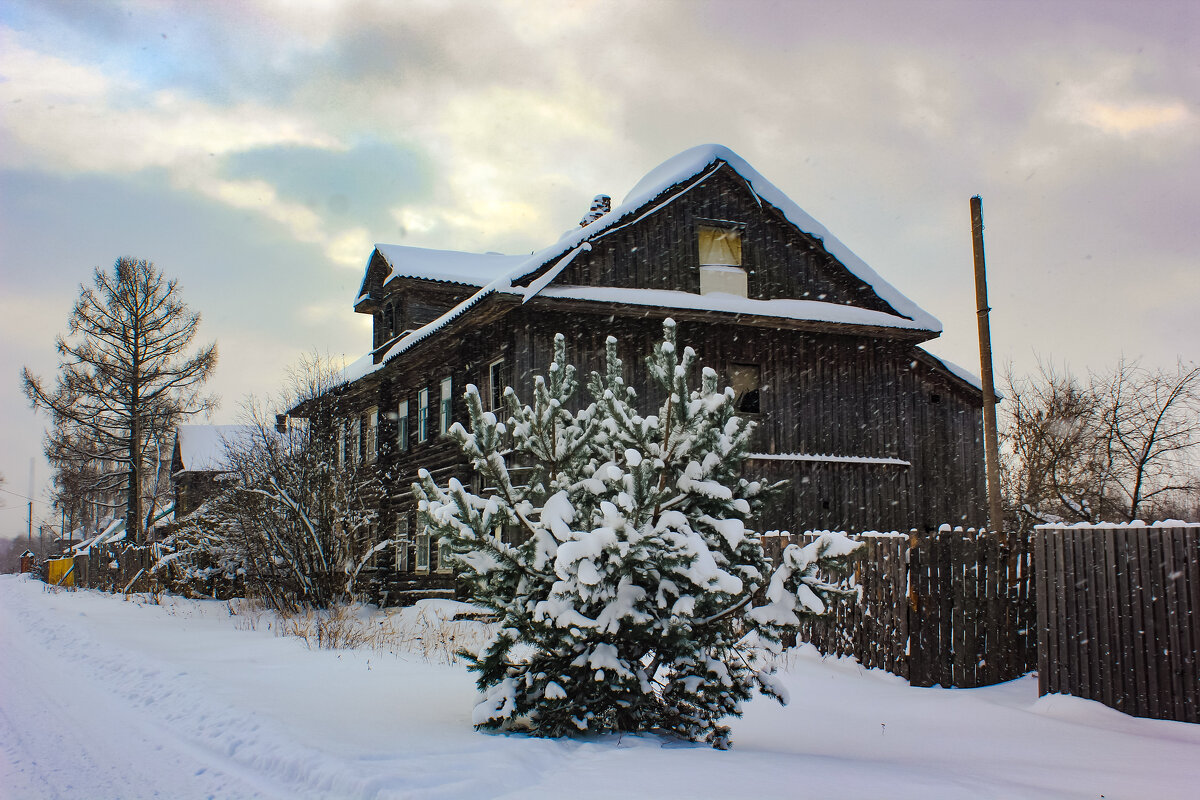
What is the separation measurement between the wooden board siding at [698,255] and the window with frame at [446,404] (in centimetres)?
524

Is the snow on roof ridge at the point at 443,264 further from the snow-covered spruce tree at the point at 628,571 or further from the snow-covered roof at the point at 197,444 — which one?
the snow-covered roof at the point at 197,444

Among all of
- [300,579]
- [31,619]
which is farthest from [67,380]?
[300,579]

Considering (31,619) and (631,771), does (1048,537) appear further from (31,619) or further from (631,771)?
(31,619)

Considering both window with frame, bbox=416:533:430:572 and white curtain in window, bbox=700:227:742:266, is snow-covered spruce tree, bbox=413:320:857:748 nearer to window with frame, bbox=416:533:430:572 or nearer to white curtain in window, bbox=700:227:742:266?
white curtain in window, bbox=700:227:742:266

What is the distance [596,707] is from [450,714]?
159 centimetres

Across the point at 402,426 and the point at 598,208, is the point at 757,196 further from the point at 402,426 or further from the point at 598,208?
the point at 402,426

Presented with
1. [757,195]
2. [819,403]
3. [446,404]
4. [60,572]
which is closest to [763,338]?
[819,403]

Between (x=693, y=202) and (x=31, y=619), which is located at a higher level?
(x=693, y=202)

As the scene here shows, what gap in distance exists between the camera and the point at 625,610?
5805 mm

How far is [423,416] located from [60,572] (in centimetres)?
2574

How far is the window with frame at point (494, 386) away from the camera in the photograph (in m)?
19.1

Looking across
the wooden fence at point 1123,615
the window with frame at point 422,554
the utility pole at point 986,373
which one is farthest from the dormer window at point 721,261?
the wooden fence at point 1123,615

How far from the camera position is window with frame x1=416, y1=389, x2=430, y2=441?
74.6 ft

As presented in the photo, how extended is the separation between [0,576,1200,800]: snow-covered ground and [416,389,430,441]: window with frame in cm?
1195
